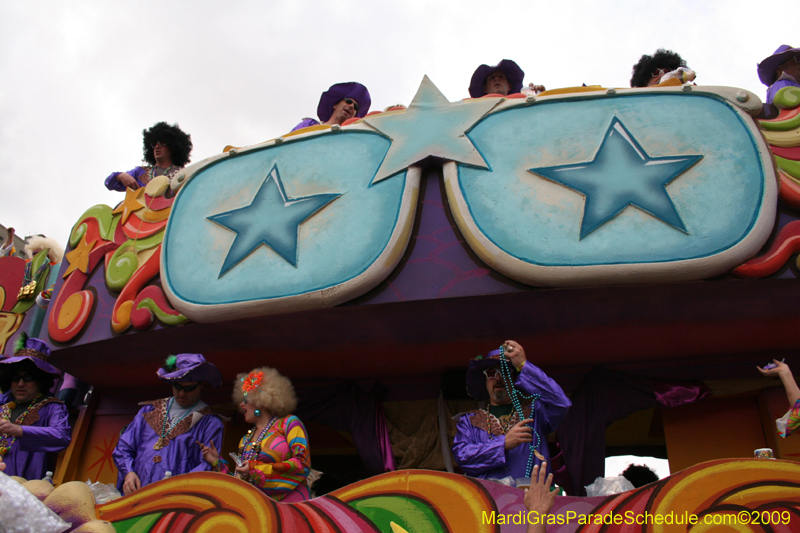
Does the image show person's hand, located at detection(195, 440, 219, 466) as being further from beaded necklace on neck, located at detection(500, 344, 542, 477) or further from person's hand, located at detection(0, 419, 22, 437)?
beaded necklace on neck, located at detection(500, 344, 542, 477)

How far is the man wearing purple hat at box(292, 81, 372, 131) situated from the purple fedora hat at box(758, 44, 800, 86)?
3.32 metres

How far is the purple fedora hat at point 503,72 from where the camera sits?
580 centimetres

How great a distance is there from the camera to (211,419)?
4.24 m

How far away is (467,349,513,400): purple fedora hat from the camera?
144 inches

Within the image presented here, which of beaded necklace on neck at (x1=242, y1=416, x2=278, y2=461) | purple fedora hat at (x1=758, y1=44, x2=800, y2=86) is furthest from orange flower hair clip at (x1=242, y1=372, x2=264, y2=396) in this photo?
purple fedora hat at (x1=758, y1=44, x2=800, y2=86)

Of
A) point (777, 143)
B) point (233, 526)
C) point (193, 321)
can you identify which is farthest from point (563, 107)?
point (233, 526)

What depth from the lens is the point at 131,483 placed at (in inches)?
154

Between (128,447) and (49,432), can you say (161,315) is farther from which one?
(49,432)

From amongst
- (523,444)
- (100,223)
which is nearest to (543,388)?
(523,444)

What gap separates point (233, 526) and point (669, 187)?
3.15 metres

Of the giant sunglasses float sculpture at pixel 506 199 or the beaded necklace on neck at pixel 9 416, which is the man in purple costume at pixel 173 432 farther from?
the beaded necklace on neck at pixel 9 416

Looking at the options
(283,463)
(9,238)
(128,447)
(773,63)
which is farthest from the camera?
(9,238)

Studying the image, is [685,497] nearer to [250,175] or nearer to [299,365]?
[299,365]

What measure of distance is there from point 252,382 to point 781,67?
455 cm
